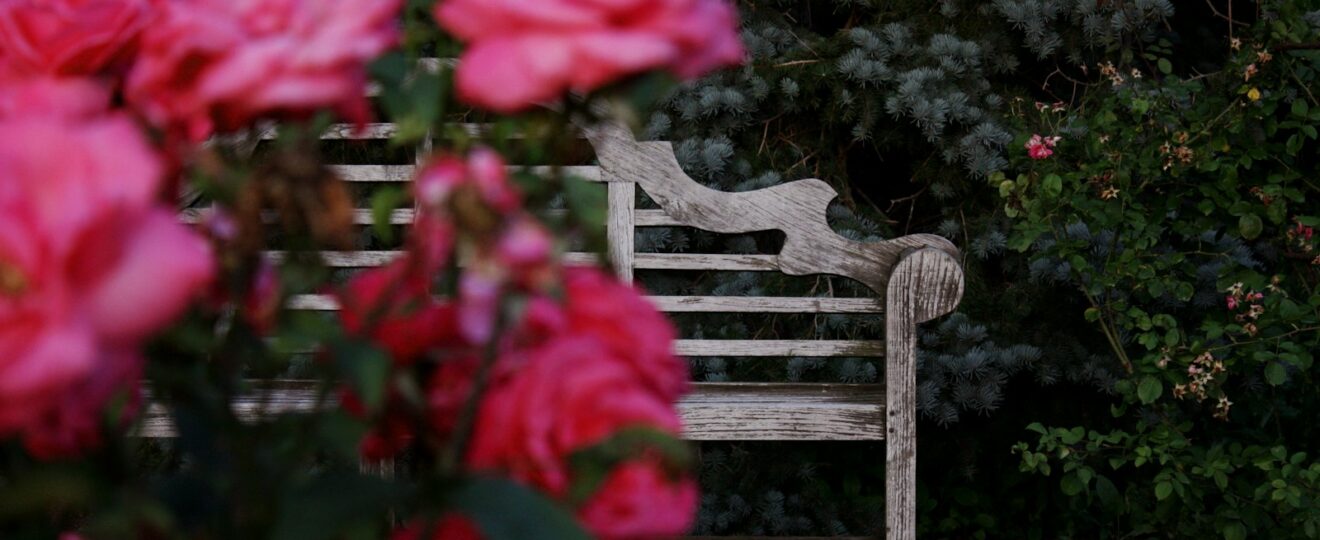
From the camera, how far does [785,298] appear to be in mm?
2143

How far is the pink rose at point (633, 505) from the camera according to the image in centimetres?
33

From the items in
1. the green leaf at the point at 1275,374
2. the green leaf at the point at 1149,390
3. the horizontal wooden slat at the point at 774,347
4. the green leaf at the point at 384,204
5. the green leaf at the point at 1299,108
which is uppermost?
the green leaf at the point at 1299,108

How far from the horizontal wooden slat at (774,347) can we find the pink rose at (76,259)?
186cm

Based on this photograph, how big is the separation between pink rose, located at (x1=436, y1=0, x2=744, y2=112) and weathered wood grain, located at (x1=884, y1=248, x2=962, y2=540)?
1.71 meters

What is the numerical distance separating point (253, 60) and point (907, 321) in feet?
5.82

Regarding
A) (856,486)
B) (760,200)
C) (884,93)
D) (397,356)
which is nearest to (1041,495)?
(856,486)

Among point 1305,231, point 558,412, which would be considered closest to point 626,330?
point 558,412

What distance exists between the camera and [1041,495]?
3.03 meters

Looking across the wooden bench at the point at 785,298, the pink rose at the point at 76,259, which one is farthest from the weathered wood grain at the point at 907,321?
the pink rose at the point at 76,259

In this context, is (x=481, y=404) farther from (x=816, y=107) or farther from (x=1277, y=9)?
(x=816, y=107)

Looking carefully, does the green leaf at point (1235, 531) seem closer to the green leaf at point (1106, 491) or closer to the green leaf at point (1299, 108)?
the green leaf at point (1106, 491)

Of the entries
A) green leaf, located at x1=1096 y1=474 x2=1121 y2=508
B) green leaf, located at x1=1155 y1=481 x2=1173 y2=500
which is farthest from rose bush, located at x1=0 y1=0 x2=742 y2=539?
green leaf, located at x1=1096 y1=474 x2=1121 y2=508

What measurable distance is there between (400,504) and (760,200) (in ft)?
6.01

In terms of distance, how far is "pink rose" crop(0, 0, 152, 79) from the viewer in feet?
1.13
